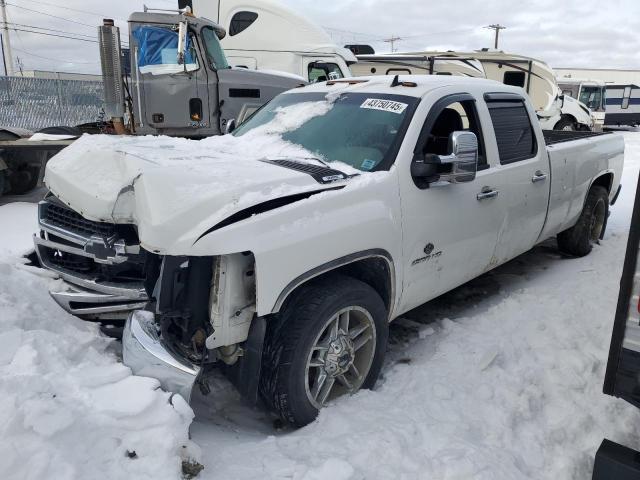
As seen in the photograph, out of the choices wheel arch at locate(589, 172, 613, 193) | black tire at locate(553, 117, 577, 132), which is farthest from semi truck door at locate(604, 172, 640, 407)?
black tire at locate(553, 117, 577, 132)

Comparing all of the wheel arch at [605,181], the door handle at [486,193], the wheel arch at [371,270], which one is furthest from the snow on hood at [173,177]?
the wheel arch at [605,181]

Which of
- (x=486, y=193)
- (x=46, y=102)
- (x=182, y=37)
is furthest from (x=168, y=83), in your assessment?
(x=46, y=102)

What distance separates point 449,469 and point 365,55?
55.7ft

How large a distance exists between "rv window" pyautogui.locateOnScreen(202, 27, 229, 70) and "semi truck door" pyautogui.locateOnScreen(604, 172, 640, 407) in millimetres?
8192

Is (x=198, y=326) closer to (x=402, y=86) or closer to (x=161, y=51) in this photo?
(x=402, y=86)

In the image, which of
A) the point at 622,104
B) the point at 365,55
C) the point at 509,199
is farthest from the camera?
the point at 622,104

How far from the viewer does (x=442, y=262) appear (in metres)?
3.69

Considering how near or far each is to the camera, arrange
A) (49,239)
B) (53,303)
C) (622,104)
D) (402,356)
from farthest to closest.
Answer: (622,104), (402,356), (49,239), (53,303)

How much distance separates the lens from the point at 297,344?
9.09 feet

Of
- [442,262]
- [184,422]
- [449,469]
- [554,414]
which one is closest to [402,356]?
[442,262]

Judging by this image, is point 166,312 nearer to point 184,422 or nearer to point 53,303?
point 184,422

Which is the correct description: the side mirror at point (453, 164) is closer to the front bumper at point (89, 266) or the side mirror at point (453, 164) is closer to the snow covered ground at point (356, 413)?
the snow covered ground at point (356, 413)

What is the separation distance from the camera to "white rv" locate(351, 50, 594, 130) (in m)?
17.5

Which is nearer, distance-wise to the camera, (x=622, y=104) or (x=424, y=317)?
(x=424, y=317)
